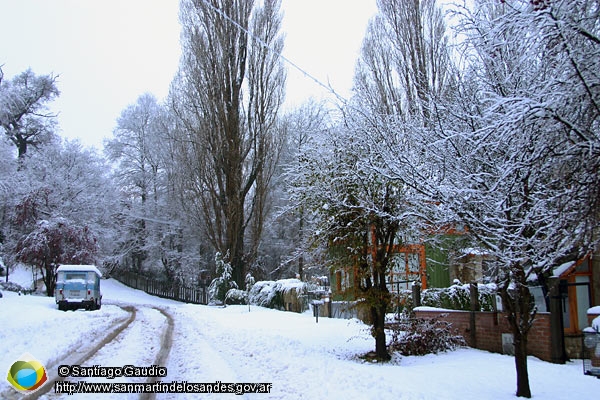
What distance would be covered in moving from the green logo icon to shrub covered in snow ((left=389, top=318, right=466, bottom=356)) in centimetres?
611

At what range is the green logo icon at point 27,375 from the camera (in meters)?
6.48

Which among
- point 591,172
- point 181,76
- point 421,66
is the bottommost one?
point 591,172

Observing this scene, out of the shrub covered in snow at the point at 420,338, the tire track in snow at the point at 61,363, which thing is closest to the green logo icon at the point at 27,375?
the tire track in snow at the point at 61,363

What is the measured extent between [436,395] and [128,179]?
37912mm

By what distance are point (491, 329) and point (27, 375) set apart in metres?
8.16

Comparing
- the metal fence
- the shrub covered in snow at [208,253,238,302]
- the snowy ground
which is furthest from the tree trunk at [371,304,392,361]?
the metal fence

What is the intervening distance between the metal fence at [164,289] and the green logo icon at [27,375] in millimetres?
22073

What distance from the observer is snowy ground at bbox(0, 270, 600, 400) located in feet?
21.4

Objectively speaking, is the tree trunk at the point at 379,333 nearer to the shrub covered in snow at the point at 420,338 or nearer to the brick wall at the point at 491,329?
the shrub covered in snow at the point at 420,338

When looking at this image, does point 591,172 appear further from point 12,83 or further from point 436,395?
point 12,83

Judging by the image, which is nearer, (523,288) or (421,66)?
(523,288)

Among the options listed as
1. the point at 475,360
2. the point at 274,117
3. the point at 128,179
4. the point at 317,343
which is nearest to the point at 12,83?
the point at 128,179

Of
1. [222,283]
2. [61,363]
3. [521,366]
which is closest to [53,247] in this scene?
[222,283]

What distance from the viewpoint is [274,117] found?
82.6ft
